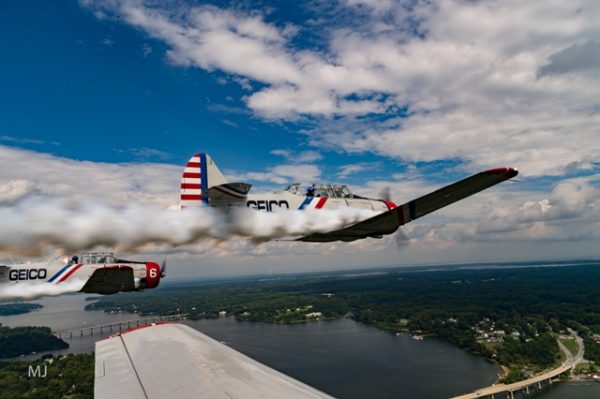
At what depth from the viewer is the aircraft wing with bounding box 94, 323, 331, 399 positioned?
7.51 m

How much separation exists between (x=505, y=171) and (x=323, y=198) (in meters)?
5.54

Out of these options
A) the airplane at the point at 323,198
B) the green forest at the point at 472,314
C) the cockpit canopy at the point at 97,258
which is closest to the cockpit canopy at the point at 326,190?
the airplane at the point at 323,198

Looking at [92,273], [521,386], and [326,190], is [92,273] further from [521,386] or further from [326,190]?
[521,386]

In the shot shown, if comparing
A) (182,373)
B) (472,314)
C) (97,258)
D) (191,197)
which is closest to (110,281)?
(97,258)

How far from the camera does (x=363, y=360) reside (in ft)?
196

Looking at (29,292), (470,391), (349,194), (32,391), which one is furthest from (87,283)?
(470,391)

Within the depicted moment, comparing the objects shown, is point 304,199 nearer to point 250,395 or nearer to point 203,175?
point 203,175

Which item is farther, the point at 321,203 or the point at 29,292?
the point at 29,292

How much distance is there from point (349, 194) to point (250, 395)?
739 cm

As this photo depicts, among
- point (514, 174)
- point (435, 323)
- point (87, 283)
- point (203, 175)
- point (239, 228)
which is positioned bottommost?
point (435, 323)

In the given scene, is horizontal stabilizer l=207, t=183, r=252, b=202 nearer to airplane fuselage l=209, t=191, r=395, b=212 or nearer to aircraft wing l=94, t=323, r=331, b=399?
airplane fuselage l=209, t=191, r=395, b=212

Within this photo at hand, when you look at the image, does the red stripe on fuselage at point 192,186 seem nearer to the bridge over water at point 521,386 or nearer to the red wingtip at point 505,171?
the red wingtip at point 505,171

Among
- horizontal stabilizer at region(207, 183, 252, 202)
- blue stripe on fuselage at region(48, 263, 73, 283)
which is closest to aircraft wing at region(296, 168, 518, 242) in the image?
horizontal stabilizer at region(207, 183, 252, 202)

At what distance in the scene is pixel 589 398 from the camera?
1670 inches
